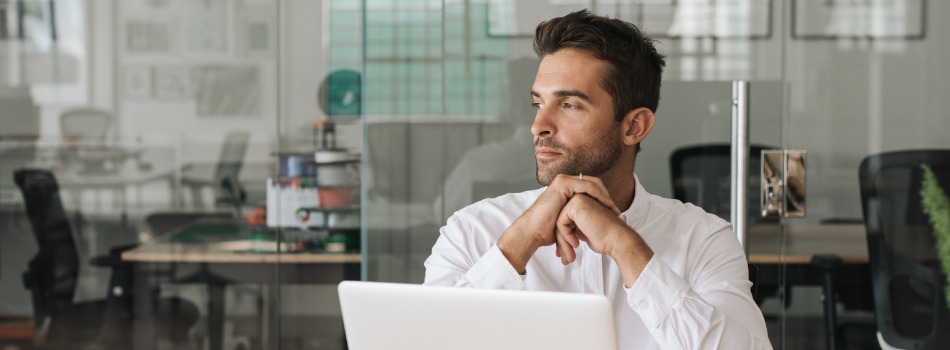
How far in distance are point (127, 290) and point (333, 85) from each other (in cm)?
101

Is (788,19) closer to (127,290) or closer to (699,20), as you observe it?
(699,20)

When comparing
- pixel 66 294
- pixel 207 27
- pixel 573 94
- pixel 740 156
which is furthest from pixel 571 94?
pixel 66 294

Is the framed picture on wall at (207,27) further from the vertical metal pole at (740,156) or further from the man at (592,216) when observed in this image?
the vertical metal pole at (740,156)

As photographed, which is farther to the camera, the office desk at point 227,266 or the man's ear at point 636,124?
the office desk at point 227,266

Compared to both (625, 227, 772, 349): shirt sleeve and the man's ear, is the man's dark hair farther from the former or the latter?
(625, 227, 772, 349): shirt sleeve

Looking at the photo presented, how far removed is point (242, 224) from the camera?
9.37 feet

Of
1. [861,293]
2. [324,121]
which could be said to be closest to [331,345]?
[324,121]

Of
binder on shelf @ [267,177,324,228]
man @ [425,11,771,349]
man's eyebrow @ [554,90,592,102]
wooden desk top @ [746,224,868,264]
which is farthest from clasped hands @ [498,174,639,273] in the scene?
binder on shelf @ [267,177,324,228]

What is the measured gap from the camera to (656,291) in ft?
4.26

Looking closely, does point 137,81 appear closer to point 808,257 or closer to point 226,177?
point 226,177

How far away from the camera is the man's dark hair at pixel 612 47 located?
1.67 meters

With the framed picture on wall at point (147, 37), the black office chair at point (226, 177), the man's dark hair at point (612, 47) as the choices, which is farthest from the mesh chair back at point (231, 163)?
the man's dark hair at point (612, 47)

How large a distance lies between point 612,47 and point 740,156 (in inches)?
38.7

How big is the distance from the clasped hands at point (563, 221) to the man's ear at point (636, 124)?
1.01ft
